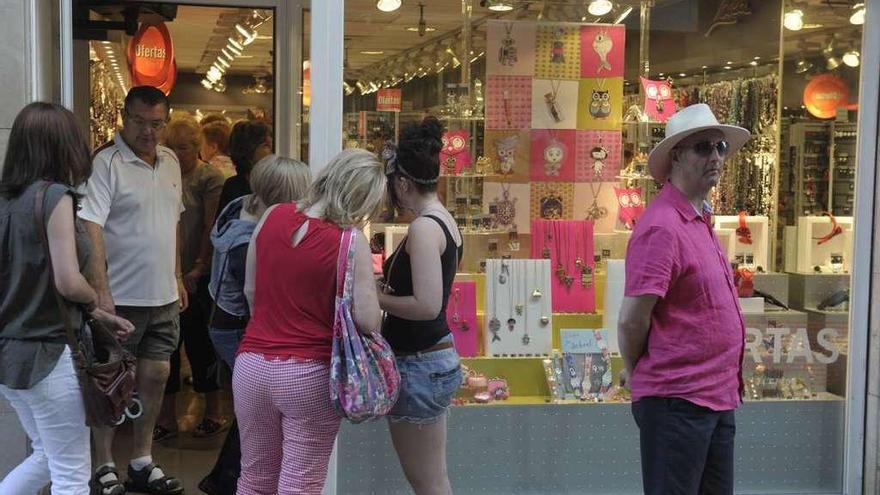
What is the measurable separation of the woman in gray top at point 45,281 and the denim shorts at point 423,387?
102cm

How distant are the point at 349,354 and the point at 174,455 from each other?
2768 mm

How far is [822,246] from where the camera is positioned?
511 centimetres

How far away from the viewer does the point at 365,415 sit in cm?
332

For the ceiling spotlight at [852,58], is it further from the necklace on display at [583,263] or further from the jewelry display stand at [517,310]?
the jewelry display stand at [517,310]

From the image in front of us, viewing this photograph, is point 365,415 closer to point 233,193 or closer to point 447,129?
point 447,129

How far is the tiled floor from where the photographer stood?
5.33 meters

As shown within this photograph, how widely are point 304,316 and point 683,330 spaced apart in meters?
1.14

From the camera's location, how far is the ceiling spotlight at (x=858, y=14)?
4945mm

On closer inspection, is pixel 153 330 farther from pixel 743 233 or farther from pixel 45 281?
pixel 743 233

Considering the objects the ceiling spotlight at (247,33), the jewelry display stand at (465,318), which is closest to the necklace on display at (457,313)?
the jewelry display stand at (465,318)

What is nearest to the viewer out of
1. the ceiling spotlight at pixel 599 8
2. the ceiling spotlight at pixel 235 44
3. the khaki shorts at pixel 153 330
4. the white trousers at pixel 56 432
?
the white trousers at pixel 56 432

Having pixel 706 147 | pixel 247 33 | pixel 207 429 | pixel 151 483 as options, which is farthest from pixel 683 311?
pixel 247 33

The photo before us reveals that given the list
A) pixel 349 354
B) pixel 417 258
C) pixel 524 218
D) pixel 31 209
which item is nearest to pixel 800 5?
pixel 524 218

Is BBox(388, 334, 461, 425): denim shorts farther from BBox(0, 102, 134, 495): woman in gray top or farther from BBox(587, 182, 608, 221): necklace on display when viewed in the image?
BBox(587, 182, 608, 221): necklace on display
